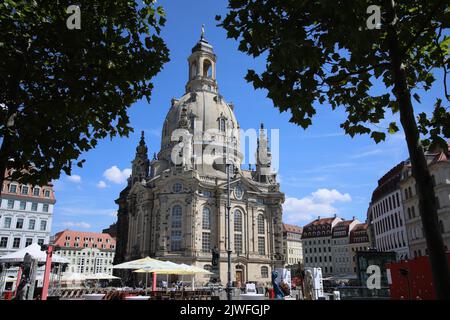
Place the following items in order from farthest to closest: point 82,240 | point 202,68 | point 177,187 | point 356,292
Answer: point 82,240, point 202,68, point 177,187, point 356,292

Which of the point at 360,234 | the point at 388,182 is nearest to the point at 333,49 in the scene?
the point at 388,182

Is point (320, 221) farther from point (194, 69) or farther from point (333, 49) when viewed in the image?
point (333, 49)

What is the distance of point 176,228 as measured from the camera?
66.3 metres

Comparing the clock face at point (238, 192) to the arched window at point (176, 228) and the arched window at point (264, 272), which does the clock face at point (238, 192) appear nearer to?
the arched window at point (176, 228)

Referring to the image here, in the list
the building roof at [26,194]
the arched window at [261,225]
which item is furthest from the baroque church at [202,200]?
the building roof at [26,194]

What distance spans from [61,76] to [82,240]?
380ft

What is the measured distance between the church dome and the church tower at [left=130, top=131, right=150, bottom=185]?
5347mm

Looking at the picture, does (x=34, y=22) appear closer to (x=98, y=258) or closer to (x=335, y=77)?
(x=335, y=77)

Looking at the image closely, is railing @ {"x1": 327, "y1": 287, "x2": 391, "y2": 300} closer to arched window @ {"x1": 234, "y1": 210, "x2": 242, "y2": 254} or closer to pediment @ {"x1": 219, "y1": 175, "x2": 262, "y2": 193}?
arched window @ {"x1": 234, "y1": 210, "x2": 242, "y2": 254}

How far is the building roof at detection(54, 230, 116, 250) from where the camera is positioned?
362ft

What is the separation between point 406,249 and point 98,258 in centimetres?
9148

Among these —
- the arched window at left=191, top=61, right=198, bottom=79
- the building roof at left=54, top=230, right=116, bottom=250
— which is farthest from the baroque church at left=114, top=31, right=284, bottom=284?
the building roof at left=54, top=230, right=116, bottom=250
